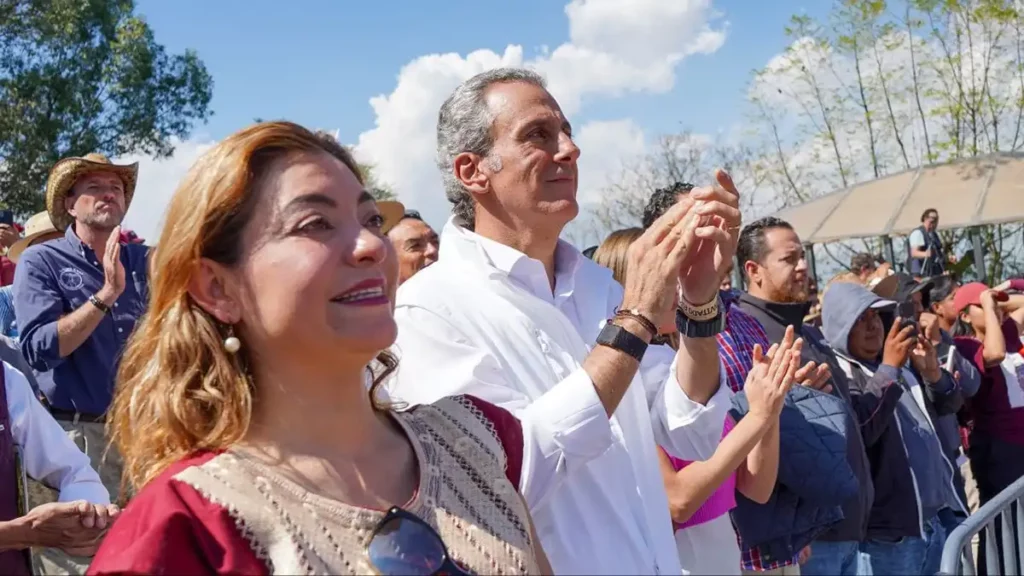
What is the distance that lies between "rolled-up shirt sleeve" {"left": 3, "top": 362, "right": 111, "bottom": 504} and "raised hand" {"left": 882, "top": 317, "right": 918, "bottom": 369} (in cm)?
344

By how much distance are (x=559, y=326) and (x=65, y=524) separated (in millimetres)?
1493

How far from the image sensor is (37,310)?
14.8 feet

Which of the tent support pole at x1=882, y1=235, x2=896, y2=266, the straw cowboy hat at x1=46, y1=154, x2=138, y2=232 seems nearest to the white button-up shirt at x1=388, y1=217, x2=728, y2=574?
the straw cowboy hat at x1=46, y1=154, x2=138, y2=232

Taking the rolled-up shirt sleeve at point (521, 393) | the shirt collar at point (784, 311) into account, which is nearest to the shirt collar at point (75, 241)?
the rolled-up shirt sleeve at point (521, 393)

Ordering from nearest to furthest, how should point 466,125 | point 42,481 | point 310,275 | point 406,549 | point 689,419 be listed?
point 406,549
point 310,275
point 689,419
point 466,125
point 42,481

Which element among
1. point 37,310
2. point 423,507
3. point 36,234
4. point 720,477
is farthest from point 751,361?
point 36,234

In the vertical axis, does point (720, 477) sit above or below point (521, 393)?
below

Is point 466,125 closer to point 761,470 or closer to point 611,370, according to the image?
point 611,370

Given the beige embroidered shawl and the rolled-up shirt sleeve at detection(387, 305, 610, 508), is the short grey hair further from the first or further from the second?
the beige embroidered shawl

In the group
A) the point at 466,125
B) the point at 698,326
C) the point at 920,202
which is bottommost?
the point at 698,326

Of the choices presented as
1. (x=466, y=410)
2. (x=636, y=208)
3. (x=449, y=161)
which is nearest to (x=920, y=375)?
(x=449, y=161)

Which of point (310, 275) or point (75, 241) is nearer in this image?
point (310, 275)

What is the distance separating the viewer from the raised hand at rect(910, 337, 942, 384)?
5.64 m

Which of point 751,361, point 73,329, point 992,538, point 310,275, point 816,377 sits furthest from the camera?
point 73,329
